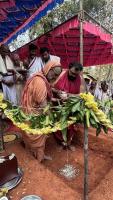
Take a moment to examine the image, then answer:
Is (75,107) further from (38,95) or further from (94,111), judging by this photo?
(38,95)

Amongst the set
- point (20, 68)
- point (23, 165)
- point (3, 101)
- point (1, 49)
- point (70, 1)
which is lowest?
point (23, 165)

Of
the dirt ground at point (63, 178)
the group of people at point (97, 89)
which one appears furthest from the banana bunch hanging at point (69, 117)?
the group of people at point (97, 89)

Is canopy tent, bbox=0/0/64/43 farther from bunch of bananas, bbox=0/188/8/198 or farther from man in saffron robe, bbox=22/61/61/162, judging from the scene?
bunch of bananas, bbox=0/188/8/198

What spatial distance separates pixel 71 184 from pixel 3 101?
5.66 feet

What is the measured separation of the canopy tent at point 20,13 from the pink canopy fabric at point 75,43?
59cm

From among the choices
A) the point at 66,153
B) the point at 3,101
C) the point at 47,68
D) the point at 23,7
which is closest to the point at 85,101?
the point at 47,68

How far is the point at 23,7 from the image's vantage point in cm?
550

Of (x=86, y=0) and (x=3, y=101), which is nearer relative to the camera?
(x=3, y=101)

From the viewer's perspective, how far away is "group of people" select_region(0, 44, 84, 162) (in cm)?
443

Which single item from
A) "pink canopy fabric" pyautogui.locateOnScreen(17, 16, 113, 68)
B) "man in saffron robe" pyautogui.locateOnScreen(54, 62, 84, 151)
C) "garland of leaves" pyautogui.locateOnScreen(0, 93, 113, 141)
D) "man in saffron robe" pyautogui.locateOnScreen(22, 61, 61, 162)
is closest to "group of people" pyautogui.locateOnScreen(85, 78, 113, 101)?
"pink canopy fabric" pyautogui.locateOnScreen(17, 16, 113, 68)

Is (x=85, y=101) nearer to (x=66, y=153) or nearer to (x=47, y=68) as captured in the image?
(x=47, y=68)

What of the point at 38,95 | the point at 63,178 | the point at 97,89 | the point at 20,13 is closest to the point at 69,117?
the point at 38,95

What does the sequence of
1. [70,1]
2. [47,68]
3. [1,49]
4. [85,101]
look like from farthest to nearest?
[70,1]
[1,49]
[47,68]
[85,101]

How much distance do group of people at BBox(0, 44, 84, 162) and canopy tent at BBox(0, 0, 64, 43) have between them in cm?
68
